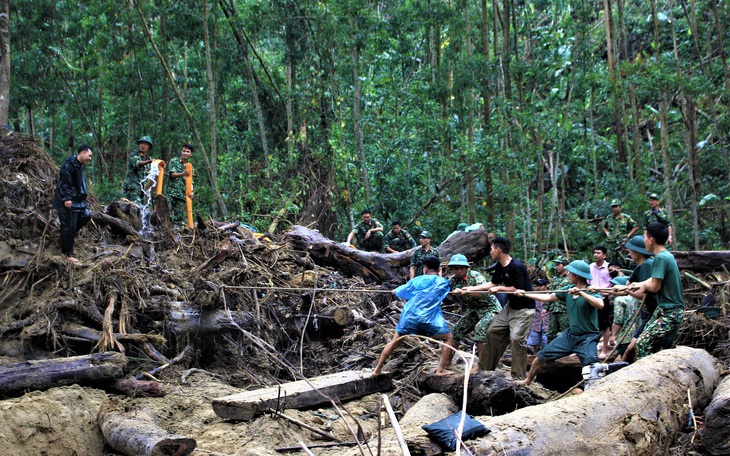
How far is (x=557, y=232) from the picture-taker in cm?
1688

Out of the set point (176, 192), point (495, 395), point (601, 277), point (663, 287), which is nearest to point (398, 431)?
point (495, 395)

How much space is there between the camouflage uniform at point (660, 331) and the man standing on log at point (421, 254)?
4760 millimetres

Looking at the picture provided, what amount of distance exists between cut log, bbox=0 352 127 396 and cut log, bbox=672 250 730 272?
9.39 meters

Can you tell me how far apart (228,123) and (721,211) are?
47.1ft

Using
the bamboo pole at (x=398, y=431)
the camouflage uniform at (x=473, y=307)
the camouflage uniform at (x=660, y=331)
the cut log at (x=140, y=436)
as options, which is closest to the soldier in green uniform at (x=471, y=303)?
the camouflage uniform at (x=473, y=307)

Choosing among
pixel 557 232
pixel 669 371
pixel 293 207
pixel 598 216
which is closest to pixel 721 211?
pixel 598 216

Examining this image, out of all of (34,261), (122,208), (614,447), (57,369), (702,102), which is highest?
(702,102)

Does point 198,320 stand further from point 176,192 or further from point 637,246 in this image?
point 637,246

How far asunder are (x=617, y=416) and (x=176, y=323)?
5.82 m

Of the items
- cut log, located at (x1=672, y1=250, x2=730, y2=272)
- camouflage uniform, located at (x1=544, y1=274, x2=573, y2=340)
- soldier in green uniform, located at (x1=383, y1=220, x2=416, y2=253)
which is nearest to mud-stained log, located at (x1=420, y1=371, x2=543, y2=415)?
camouflage uniform, located at (x1=544, y1=274, x2=573, y2=340)

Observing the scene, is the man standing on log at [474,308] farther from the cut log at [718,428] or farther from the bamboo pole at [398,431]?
the bamboo pole at [398,431]

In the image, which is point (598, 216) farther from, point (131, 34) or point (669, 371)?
point (131, 34)

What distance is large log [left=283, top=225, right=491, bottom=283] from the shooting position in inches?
476

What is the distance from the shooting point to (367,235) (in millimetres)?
13438
